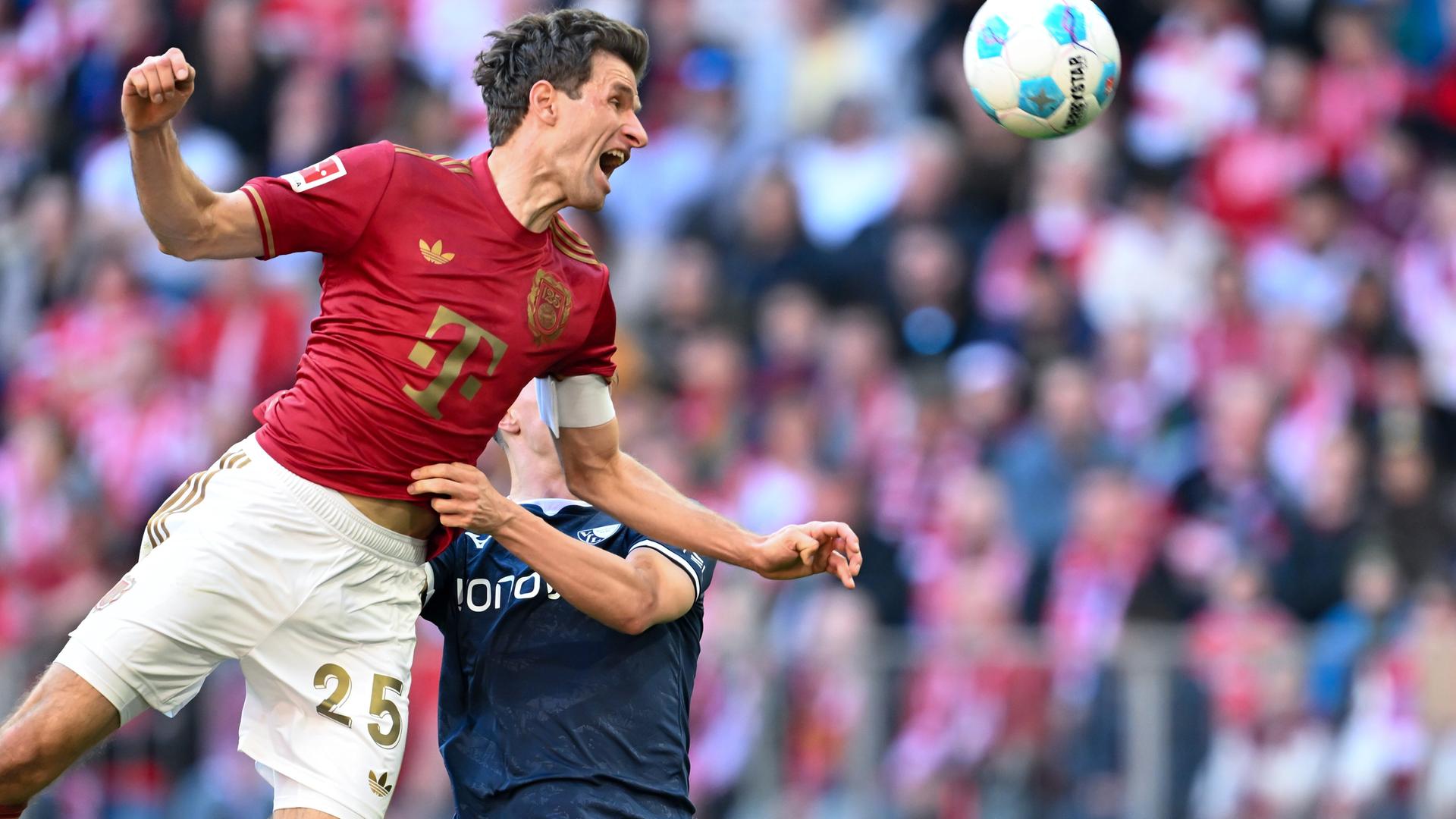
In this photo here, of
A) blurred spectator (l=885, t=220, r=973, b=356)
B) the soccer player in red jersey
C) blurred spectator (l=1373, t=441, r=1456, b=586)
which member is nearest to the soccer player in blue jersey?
the soccer player in red jersey

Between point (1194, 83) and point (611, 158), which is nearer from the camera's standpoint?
point (611, 158)

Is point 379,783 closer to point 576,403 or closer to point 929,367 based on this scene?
point 576,403

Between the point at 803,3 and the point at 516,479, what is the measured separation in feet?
28.3

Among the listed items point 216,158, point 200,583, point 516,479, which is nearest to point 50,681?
point 200,583

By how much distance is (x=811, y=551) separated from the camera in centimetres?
562

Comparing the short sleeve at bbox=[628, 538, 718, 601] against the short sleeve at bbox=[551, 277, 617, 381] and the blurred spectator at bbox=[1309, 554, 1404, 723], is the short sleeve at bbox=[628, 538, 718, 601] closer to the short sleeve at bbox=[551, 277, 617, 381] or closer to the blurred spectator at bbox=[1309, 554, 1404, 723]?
the short sleeve at bbox=[551, 277, 617, 381]

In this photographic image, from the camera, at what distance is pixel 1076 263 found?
1256 centimetres

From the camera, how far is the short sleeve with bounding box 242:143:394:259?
5266 mm

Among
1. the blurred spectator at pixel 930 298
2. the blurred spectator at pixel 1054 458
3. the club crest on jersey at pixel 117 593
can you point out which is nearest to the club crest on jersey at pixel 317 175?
the club crest on jersey at pixel 117 593

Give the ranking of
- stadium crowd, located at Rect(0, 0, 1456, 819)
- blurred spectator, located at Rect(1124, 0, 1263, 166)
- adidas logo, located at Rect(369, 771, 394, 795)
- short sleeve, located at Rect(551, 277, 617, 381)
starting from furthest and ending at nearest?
1. blurred spectator, located at Rect(1124, 0, 1263, 166)
2. stadium crowd, located at Rect(0, 0, 1456, 819)
3. short sleeve, located at Rect(551, 277, 617, 381)
4. adidas logo, located at Rect(369, 771, 394, 795)

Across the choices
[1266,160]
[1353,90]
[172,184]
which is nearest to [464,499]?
[172,184]

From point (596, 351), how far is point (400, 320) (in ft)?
2.27

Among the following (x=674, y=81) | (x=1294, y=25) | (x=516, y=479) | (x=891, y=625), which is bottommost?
(x=891, y=625)

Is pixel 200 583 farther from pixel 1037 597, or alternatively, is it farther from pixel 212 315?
pixel 212 315
